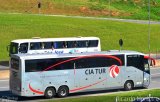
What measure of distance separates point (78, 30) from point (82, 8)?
19823mm

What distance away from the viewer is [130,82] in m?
35.3

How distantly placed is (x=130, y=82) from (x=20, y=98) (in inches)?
Result: 334

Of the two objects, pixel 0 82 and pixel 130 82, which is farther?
pixel 0 82

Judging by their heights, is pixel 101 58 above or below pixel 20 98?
above

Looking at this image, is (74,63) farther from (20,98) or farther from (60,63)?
(20,98)

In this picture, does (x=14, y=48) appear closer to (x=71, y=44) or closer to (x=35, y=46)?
(x=35, y=46)

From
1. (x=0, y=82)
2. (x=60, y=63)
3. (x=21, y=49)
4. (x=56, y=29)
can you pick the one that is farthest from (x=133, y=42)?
(x=60, y=63)

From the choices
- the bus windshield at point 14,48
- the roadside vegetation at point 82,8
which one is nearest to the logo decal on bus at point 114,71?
the bus windshield at point 14,48

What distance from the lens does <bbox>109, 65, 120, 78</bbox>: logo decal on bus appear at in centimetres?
3433

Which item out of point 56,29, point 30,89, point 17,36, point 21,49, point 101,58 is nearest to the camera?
point 30,89

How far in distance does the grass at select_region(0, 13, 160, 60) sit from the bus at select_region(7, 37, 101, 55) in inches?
529

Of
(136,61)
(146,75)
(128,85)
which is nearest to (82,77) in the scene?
(128,85)

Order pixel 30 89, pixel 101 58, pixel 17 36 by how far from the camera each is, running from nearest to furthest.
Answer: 1. pixel 30 89
2. pixel 101 58
3. pixel 17 36

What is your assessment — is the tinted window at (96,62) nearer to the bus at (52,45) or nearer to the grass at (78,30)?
the bus at (52,45)
